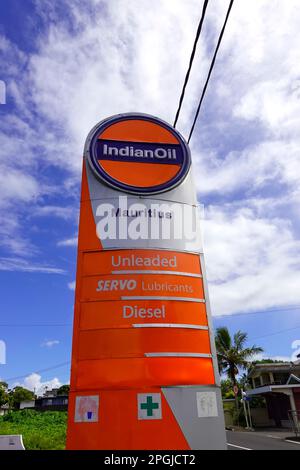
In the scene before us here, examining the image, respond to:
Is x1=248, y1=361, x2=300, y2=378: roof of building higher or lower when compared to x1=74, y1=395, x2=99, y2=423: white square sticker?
higher

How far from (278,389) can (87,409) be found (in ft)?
82.8

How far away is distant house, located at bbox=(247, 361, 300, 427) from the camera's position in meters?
25.8

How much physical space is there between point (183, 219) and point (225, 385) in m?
43.0

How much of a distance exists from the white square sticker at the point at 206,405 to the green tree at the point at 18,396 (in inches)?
2761

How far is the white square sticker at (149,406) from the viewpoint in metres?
4.45

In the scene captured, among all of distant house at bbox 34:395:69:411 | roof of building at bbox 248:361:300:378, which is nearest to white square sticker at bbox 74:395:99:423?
roof of building at bbox 248:361:300:378

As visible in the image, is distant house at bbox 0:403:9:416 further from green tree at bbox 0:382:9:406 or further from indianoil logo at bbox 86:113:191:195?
indianoil logo at bbox 86:113:191:195

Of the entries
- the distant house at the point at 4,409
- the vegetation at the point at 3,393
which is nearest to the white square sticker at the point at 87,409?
the vegetation at the point at 3,393

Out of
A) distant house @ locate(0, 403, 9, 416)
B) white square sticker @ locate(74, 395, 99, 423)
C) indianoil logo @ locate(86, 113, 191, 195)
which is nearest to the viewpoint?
white square sticker @ locate(74, 395, 99, 423)

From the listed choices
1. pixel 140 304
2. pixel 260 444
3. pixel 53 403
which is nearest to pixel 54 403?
pixel 53 403

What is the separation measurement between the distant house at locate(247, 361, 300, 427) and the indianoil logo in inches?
904

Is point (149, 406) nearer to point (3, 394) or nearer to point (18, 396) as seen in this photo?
point (3, 394)

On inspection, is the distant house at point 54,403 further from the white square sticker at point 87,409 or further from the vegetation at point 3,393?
the white square sticker at point 87,409

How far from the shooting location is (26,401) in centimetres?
7169
